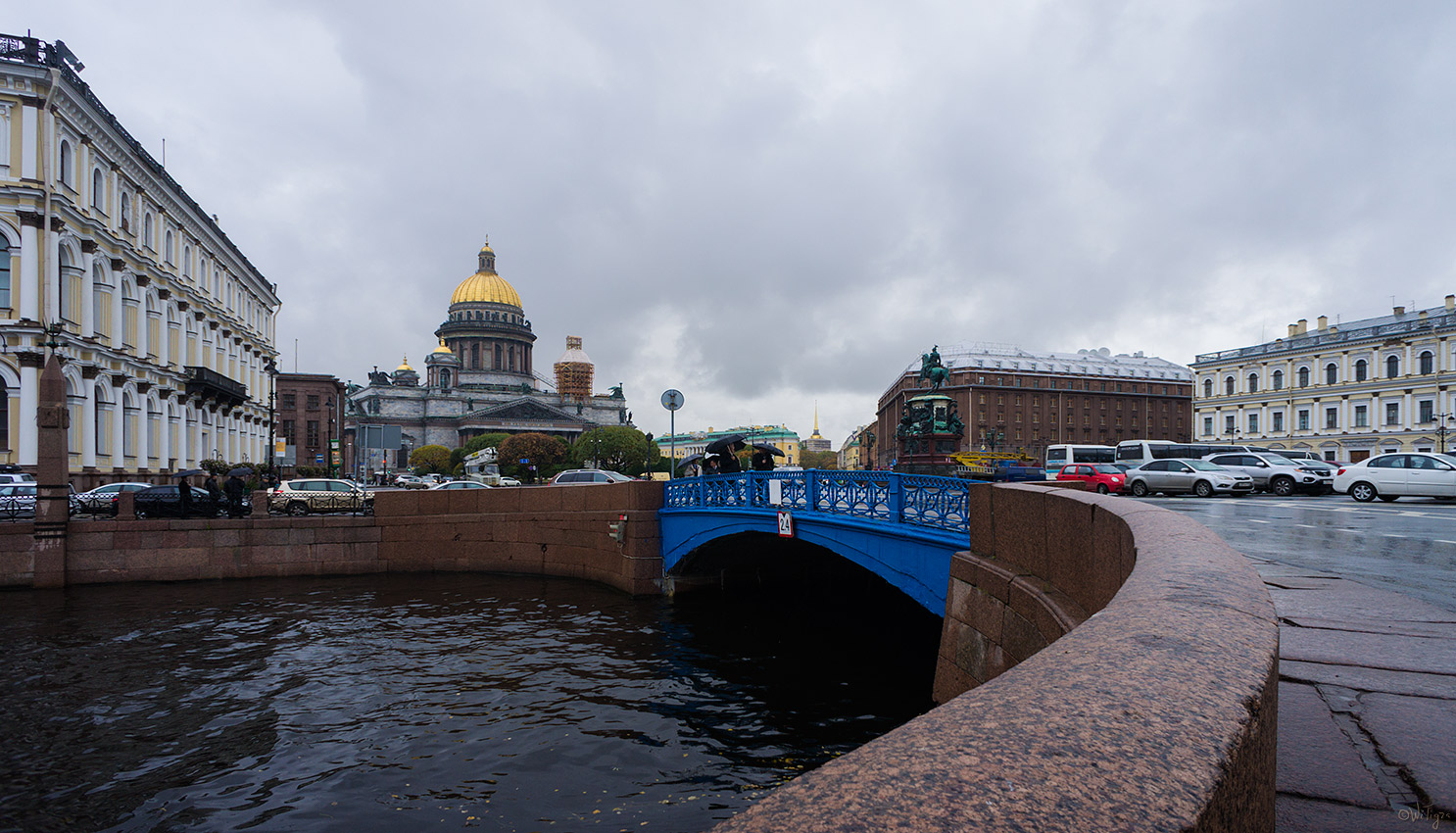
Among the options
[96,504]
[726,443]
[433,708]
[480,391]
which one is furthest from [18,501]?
[480,391]

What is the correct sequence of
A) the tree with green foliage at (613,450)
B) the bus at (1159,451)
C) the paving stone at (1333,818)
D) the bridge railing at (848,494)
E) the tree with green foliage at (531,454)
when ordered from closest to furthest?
the paving stone at (1333,818)
the bridge railing at (848,494)
the bus at (1159,451)
the tree with green foliage at (531,454)
the tree with green foliage at (613,450)

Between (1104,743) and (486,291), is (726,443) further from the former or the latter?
(486,291)

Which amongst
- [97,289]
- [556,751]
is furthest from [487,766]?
[97,289]

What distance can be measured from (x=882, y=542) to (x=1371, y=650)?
6978 mm

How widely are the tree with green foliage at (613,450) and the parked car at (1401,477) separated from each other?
60.8 m

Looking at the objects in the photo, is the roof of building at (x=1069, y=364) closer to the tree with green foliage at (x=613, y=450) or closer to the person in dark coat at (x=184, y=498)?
the tree with green foliage at (x=613, y=450)


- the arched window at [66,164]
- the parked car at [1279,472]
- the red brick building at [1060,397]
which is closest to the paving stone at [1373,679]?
the parked car at [1279,472]

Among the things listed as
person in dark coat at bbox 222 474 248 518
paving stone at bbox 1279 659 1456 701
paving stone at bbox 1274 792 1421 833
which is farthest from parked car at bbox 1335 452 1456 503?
person in dark coat at bbox 222 474 248 518

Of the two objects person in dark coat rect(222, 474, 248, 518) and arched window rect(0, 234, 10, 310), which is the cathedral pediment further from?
person in dark coat rect(222, 474, 248, 518)

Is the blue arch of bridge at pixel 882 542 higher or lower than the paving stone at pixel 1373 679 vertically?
lower

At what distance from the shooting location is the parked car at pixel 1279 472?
23859 millimetres

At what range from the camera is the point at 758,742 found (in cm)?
928

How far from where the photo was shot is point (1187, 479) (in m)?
23.5

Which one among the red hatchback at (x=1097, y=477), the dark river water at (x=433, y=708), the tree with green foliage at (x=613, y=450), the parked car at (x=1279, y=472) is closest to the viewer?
the dark river water at (x=433, y=708)
